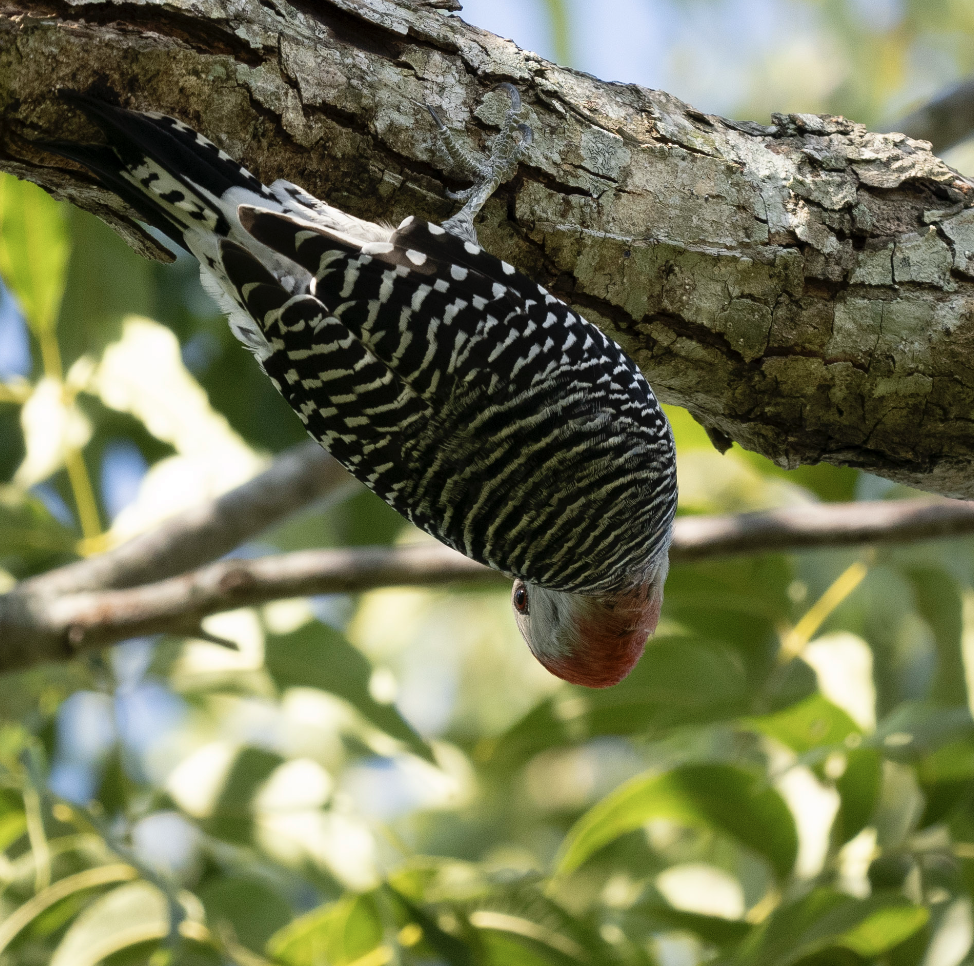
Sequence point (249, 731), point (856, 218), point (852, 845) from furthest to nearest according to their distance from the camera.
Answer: point (249, 731), point (852, 845), point (856, 218)

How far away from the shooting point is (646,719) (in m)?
3.95

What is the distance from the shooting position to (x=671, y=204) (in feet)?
10.0

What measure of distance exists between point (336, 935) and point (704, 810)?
1149 mm

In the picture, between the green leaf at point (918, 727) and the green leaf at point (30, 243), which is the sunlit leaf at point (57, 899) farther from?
the green leaf at point (918, 727)

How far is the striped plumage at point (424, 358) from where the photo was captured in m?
2.82

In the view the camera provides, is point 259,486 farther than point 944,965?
Yes

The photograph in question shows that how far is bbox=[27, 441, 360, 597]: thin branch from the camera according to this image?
4.26 metres

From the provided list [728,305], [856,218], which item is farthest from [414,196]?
[856,218]

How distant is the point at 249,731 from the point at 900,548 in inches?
167

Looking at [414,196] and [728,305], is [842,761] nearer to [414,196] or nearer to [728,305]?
[728,305]

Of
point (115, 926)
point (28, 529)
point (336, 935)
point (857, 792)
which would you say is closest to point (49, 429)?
point (28, 529)

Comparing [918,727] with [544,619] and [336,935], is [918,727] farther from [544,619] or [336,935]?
[336,935]

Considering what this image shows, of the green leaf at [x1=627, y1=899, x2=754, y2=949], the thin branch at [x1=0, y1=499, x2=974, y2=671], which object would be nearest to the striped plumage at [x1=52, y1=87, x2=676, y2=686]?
the thin branch at [x1=0, y1=499, x2=974, y2=671]

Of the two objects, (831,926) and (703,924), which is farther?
(703,924)
